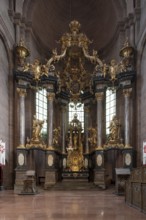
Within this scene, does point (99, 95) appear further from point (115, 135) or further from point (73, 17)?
point (73, 17)

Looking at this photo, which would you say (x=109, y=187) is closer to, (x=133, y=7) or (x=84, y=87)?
(x=84, y=87)

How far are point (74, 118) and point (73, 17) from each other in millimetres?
8899

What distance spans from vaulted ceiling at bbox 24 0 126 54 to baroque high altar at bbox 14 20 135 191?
9.53 ft

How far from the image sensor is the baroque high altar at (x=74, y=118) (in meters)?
21.5

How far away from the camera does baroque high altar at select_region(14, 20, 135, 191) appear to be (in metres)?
21.5

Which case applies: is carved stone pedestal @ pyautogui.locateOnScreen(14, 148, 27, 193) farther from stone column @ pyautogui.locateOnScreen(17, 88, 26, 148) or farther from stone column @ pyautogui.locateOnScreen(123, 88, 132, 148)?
stone column @ pyautogui.locateOnScreen(123, 88, 132, 148)

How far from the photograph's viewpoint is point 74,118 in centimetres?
2553

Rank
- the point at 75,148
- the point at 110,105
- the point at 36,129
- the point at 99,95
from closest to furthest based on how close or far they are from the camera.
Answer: the point at 36,129 < the point at 99,95 < the point at 75,148 < the point at 110,105

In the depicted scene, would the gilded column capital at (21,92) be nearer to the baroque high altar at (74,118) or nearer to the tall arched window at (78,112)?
the baroque high altar at (74,118)

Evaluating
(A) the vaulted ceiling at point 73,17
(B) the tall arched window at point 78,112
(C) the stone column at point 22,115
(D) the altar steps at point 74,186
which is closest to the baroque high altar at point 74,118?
(C) the stone column at point 22,115

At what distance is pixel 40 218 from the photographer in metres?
7.73

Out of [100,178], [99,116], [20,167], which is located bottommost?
[100,178]

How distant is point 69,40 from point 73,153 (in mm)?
8198

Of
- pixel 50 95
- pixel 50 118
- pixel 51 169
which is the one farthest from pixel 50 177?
pixel 50 95
